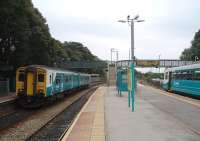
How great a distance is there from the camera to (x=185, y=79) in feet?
116

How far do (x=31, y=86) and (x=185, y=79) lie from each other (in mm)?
15135

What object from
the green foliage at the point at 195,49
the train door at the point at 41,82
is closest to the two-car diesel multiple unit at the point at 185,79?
the train door at the point at 41,82

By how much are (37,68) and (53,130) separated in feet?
33.2

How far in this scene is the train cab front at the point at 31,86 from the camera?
84.6 feet

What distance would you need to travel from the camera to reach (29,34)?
141 ft

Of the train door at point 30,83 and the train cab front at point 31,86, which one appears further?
the train door at point 30,83

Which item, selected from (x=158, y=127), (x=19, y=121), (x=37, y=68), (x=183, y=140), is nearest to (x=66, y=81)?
(x=37, y=68)

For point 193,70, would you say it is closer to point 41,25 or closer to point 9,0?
point 9,0

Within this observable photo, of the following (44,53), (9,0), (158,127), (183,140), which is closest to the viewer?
(183,140)

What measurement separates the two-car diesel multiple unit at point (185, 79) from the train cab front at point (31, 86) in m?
A: 12.1

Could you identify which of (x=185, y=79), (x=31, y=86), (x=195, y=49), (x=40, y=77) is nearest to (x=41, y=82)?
(x=40, y=77)

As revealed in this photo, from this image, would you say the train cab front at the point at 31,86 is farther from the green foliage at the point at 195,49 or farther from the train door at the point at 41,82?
the green foliage at the point at 195,49

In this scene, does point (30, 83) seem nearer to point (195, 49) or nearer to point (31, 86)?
point (31, 86)

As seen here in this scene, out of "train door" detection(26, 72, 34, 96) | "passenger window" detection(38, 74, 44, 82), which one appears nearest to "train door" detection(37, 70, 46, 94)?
"passenger window" detection(38, 74, 44, 82)
